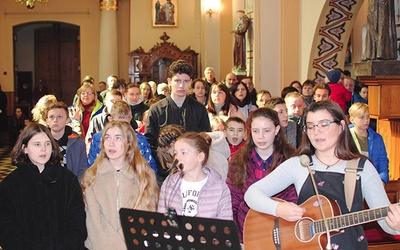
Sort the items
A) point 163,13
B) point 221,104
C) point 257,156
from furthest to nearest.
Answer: point 163,13 < point 221,104 < point 257,156

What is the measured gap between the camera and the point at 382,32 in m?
7.02

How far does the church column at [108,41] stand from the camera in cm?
1931

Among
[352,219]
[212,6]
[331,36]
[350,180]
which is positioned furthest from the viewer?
[212,6]

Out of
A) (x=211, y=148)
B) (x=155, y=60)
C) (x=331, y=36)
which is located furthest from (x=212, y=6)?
(x=211, y=148)

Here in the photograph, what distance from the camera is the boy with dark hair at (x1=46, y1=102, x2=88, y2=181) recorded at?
17.4 ft

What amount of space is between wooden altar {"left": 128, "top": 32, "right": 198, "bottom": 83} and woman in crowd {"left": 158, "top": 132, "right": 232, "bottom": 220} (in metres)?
14.9

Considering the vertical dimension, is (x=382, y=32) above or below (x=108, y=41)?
below

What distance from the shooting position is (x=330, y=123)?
10.4 feet

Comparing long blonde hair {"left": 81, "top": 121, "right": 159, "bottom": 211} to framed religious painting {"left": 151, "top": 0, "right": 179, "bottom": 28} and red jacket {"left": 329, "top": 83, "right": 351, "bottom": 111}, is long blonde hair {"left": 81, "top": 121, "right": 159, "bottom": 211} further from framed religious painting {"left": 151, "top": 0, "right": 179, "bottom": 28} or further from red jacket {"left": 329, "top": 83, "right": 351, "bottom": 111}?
framed religious painting {"left": 151, "top": 0, "right": 179, "bottom": 28}

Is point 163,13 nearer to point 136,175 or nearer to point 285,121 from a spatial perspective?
point 285,121

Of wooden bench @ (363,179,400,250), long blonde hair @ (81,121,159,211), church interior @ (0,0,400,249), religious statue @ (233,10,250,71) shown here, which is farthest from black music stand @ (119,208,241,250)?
religious statue @ (233,10,250,71)

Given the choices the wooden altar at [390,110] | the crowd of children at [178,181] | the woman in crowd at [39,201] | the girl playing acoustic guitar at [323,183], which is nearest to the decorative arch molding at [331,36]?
the wooden altar at [390,110]

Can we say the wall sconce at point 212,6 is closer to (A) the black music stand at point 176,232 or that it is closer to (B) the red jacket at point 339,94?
(B) the red jacket at point 339,94

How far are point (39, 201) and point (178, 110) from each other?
175 centimetres
